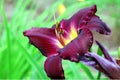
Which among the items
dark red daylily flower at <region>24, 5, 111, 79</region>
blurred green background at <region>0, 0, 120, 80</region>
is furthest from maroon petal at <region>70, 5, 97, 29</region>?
blurred green background at <region>0, 0, 120, 80</region>

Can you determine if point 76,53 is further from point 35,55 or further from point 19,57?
point 19,57

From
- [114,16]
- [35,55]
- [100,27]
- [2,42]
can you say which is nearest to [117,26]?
[114,16]

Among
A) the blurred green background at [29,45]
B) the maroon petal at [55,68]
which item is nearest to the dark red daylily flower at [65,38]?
the maroon petal at [55,68]

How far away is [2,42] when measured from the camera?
2242 millimetres

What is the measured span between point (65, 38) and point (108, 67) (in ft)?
0.44

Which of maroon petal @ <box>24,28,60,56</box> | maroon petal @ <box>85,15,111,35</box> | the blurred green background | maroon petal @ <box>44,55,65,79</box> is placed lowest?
the blurred green background

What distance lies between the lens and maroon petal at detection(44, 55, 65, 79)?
0.77 m

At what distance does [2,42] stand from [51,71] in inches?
58.7

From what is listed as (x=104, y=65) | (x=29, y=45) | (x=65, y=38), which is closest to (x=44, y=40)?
(x=65, y=38)

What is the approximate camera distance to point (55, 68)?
0.77 m

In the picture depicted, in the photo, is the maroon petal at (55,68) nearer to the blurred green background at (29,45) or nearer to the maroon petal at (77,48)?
the maroon petal at (77,48)

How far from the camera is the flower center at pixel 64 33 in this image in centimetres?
83

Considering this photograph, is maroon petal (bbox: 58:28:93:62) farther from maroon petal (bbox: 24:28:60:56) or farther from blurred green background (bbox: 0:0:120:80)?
blurred green background (bbox: 0:0:120:80)

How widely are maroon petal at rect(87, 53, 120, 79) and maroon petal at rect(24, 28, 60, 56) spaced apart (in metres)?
0.10
